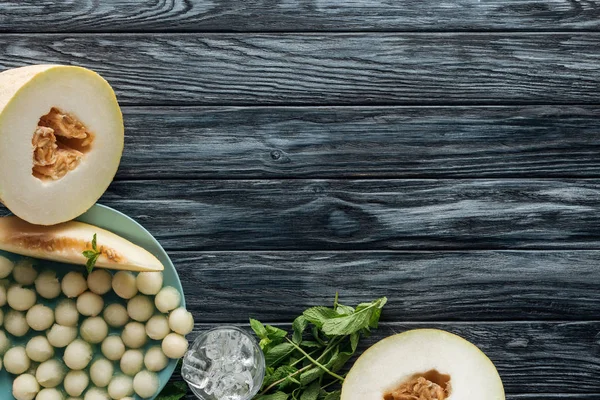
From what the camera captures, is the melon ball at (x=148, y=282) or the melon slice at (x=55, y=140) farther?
the melon ball at (x=148, y=282)

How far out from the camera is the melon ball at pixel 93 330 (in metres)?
0.96

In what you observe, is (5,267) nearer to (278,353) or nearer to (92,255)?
(92,255)

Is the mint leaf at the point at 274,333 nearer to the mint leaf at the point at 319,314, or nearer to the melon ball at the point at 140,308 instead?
the mint leaf at the point at 319,314


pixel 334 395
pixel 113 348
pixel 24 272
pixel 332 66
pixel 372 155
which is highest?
pixel 332 66

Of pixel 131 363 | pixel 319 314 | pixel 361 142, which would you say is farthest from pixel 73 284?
pixel 361 142

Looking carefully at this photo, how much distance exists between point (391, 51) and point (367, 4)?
0.08 meters

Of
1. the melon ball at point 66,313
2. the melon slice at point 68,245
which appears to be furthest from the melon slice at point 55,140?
the melon ball at point 66,313

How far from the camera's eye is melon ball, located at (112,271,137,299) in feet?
3.14

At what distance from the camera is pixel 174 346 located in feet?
3.13

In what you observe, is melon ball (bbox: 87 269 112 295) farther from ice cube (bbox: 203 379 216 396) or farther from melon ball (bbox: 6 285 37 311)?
ice cube (bbox: 203 379 216 396)

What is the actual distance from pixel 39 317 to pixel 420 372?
0.54 m

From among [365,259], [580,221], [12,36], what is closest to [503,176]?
[580,221]

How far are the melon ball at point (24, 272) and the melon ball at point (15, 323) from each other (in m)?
0.04

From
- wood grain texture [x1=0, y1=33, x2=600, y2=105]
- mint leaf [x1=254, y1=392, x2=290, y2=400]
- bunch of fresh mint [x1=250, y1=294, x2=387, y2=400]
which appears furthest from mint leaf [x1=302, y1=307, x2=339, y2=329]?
wood grain texture [x1=0, y1=33, x2=600, y2=105]
